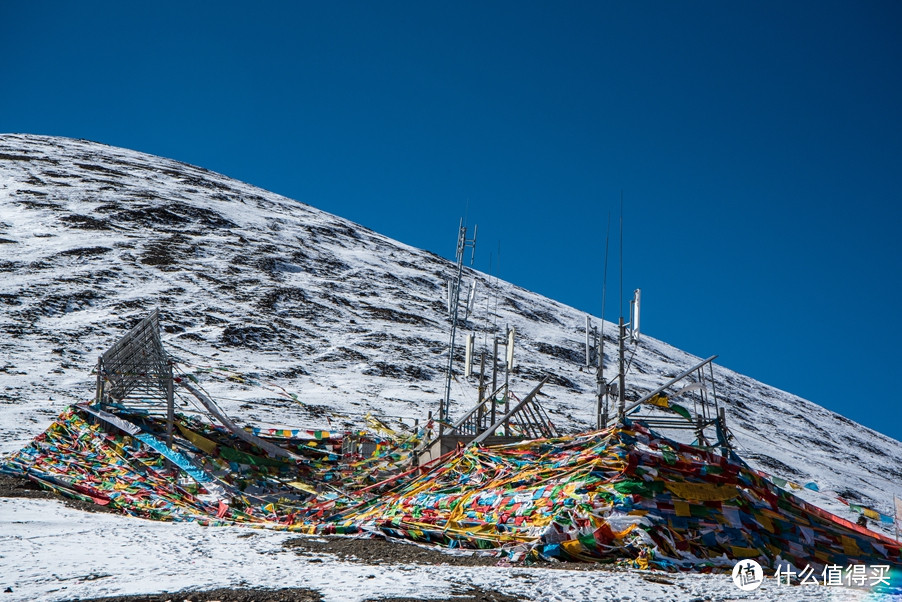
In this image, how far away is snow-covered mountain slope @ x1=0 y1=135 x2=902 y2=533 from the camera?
30.4 meters

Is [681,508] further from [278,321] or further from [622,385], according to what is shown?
[278,321]

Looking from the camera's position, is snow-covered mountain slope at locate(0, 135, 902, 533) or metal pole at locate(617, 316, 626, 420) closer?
metal pole at locate(617, 316, 626, 420)

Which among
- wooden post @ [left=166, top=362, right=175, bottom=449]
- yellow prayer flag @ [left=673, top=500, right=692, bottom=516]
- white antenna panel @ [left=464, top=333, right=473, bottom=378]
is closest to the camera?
yellow prayer flag @ [left=673, top=500, right=692, bottom=516]

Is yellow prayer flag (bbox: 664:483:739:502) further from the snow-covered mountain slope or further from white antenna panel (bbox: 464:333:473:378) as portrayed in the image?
the snow-covered mountain slope

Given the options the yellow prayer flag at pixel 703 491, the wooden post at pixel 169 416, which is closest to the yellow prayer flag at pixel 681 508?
the yellow prayer flag at pixel 703 491

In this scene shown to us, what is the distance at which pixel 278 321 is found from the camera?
41.0 meters

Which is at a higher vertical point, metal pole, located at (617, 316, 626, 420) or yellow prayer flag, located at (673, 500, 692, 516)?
metal pole, located at (617, 316, 626, 420)

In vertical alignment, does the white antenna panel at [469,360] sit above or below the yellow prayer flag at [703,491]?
above

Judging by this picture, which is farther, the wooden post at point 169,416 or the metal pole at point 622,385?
the wooden post at point 169,416

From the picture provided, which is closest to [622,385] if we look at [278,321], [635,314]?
[635,314]

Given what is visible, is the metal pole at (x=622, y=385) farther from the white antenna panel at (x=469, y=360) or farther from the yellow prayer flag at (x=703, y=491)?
the white antenna panel at (x=469, y=360)

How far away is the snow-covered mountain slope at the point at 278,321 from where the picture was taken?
1195 inches

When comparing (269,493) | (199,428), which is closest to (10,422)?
(199,428)

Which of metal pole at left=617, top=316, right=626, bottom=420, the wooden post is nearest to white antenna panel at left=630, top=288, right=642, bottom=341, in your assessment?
metal pole at left=617, top=316, right=626, bottom=420
